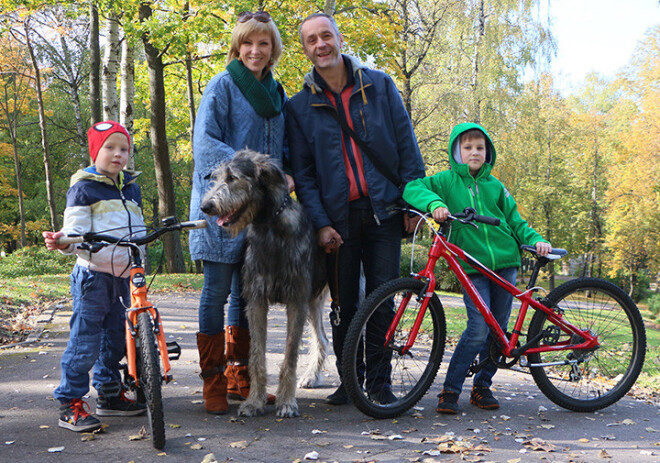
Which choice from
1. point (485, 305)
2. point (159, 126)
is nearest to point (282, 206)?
point (485, 305)

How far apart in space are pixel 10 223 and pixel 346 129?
34.0 meters

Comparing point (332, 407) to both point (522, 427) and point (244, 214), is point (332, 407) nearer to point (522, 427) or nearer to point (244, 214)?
point (522, 427)

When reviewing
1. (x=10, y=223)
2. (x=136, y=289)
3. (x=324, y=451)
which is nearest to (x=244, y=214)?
(x=136, y=289)

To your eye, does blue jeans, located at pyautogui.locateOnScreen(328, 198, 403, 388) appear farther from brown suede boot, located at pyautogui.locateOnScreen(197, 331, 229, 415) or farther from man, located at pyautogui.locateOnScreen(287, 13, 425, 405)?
brown suede boot, located at pyautogui.locateOnScreen(197, 331, 229, 415)

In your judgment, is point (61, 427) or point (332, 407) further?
point (332, 407)

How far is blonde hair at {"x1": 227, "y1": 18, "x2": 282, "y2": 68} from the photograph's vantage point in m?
4.11

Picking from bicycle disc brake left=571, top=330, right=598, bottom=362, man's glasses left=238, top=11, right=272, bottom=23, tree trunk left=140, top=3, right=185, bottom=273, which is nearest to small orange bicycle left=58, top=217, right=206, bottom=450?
man's glasses left=238, top=11, right=272, bottom=23

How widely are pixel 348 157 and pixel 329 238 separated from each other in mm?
633

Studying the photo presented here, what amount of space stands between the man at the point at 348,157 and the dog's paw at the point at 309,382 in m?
0.93

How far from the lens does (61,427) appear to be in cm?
385

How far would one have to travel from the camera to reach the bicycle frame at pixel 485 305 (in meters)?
4.23

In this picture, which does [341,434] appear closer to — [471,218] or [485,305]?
[485,305]

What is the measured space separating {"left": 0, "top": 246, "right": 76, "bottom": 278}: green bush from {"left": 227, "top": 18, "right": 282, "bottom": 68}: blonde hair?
56.8 feet

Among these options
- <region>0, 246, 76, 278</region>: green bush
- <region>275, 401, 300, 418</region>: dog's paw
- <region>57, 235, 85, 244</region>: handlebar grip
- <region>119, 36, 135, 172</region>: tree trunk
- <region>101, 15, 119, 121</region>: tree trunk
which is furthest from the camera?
<region>0, 246, 76, 278</region>: green bush
